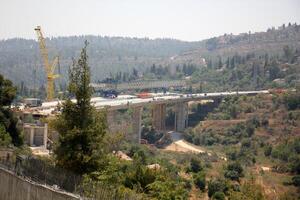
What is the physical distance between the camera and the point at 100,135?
64.7 ft

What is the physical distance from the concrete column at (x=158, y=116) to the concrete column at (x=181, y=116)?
268 centimetres

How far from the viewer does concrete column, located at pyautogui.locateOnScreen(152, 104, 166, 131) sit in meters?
99.4

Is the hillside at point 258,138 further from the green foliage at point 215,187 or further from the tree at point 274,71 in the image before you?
the tree at point 274,71

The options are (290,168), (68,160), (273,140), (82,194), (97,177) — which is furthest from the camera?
(273,140)

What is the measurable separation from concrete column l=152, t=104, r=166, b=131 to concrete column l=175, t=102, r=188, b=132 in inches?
106

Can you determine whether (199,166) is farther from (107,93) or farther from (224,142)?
(107,93)

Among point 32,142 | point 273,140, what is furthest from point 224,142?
point 32,142

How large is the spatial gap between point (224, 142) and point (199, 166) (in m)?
32.9

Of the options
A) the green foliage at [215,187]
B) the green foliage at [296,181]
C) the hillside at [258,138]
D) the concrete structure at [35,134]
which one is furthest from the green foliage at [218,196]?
the concrete structure at [35,134]

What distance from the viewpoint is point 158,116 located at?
331 ft

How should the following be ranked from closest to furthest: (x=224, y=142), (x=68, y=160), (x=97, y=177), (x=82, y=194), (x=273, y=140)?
(x=82, y=194) → (x=97, y=177) → (x=68, y=160) → (x=273, y=140) → (x=224, y=142)

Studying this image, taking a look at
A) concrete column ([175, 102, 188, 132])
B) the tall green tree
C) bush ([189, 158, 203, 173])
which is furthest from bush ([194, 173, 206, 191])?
concrete column ([175, 102, 188, 132])

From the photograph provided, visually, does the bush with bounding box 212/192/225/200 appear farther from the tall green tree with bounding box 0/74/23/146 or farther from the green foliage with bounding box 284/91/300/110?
the green foliage with bounding box 284/91/300/110

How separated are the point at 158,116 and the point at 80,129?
81.4 meters
